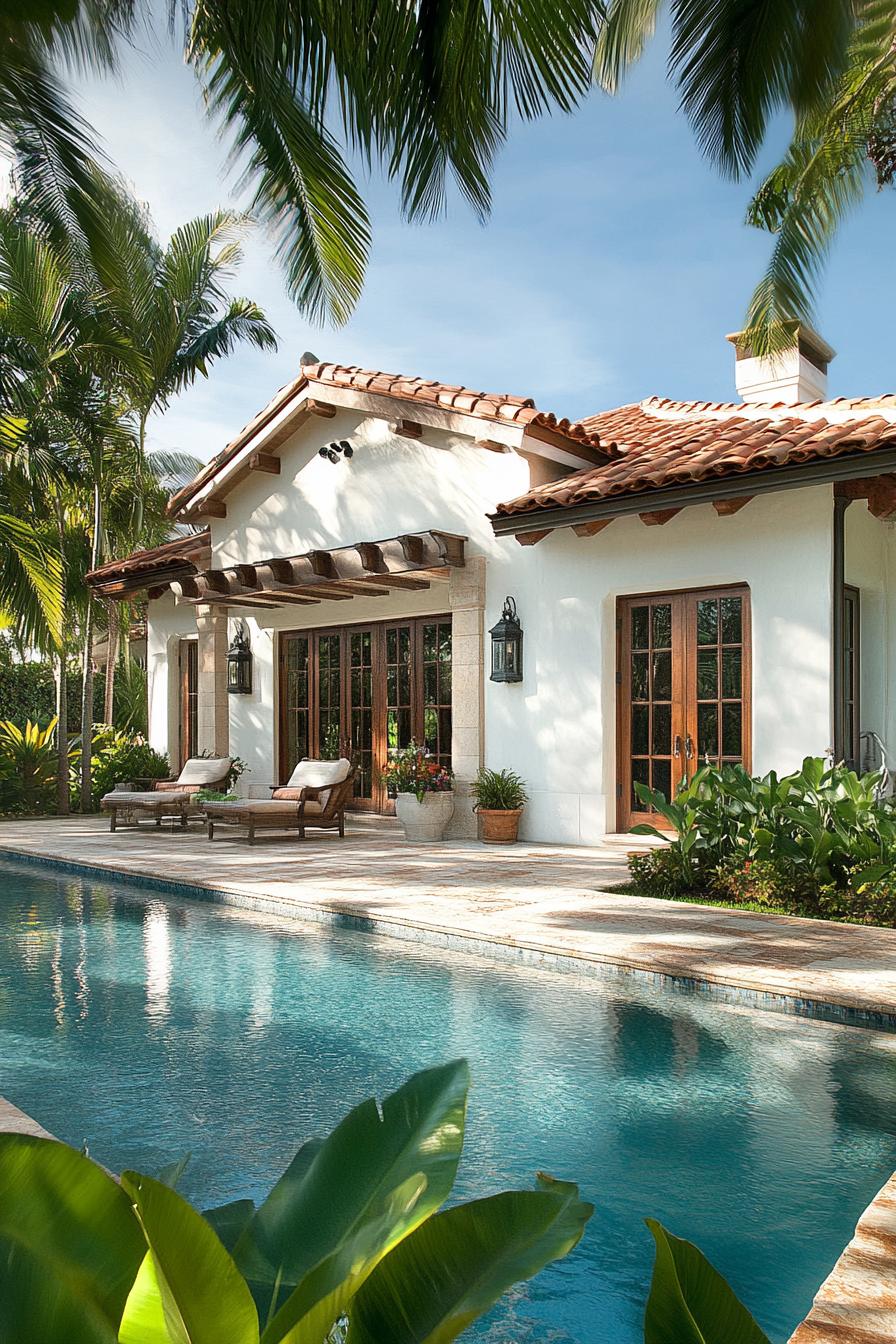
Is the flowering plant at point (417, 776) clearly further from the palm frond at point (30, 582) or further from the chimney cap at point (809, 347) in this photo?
the chimney cap at point (809, 347)

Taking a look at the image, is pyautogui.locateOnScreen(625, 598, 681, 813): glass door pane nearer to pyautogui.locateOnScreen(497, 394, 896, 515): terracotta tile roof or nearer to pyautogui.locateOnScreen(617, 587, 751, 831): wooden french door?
pyautogui.locateOnScreen(617, 587, 751, 831): wooden french door

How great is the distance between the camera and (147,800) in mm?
14297

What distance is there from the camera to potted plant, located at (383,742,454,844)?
41.8ft

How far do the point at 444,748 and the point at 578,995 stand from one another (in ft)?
26.0

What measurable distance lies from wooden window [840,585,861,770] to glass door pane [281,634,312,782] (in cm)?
766

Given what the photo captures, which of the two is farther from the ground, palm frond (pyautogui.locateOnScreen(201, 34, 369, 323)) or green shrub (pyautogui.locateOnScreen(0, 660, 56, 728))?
palm frond (pyautogui.locateOnScreen(201, 34, 369, 323))

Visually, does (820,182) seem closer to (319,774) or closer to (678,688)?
(678,688)

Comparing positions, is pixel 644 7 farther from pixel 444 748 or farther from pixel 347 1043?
pixel 444 748

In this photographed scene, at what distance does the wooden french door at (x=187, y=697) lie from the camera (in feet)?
59.9

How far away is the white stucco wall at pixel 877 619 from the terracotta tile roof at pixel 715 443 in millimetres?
1266

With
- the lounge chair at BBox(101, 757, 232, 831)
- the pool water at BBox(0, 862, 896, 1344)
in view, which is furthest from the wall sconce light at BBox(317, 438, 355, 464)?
the pool water at BBox(0, 862, 896, 1344)

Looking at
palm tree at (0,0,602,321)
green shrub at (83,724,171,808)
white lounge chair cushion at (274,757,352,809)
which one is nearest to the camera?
palm tree at (0,0,602,321)

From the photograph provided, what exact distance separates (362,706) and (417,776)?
2.60 meters

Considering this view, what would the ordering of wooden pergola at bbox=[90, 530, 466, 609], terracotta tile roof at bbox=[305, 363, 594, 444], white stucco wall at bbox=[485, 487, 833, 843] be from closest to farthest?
white stucco wall at bbox=[485, 487, 833, 843] < terracotta tile roof at bbox=[305, 363, 594, 444] < wooden pergola at bbox=[90, 530, 466, 609]
